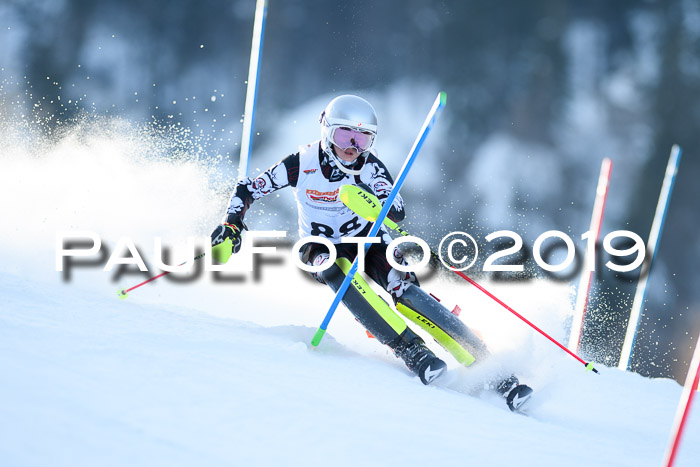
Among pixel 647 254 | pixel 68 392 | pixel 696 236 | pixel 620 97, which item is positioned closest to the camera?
pixel 68 392

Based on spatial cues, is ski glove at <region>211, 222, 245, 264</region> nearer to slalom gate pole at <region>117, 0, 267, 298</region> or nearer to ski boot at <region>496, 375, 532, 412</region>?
Answer: slalom gate pole at <region>117, 0, 267, 298</region>

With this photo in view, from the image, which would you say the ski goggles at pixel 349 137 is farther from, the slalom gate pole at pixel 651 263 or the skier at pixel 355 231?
the slalom gate pole at pixel 651 263

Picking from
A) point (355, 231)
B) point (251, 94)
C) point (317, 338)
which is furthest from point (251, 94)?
point (317, 338)

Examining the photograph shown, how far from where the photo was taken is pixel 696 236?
11.8m

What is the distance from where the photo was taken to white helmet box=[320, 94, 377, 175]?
2.79 m

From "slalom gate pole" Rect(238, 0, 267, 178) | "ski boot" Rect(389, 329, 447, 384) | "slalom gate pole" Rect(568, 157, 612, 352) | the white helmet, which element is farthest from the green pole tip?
"slalom gate pole" Rect(568, 157, 612, 352)

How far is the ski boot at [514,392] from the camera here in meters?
2.44

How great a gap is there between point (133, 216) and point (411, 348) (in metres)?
4.19

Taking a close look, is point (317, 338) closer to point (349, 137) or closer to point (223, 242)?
point (223, 242)

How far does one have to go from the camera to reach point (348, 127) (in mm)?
2777

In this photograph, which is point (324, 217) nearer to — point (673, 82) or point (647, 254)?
point (647, 254)

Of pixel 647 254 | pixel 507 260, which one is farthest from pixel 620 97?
pixel 647 254

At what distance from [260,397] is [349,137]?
4.89ft

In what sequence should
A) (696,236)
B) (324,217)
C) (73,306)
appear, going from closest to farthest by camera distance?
1. (73,306)
2. (324,217)
3. (696,236)
